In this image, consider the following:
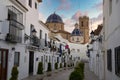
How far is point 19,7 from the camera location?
19.0m

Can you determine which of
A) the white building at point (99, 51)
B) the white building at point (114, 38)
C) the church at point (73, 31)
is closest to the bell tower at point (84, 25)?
the church at point (73, 31)

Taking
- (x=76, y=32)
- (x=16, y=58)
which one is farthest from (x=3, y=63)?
(x=76, y=32)

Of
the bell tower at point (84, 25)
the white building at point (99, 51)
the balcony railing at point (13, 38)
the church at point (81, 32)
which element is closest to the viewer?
the balcony railing at point (13, 38)

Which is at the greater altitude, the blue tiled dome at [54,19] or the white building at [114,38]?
the blue tiled dome at [54,19]

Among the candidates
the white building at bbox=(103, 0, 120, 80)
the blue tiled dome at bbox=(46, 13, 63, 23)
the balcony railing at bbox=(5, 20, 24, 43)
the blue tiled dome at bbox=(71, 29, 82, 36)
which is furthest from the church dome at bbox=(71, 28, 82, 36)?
the white building at bbox=(103, 0, 120, 80)

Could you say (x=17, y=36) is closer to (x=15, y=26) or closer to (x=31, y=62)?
(x=15, y=26)

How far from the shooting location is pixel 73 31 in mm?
93500

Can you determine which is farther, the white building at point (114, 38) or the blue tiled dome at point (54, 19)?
the blue tiled dome at point (54, 19)

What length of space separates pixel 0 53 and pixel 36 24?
37.1 ft

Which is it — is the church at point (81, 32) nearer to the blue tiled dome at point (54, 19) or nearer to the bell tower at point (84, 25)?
the bell tower at point (84, 25)

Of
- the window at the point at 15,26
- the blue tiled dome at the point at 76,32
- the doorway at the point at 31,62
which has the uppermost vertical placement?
the blue tiled dome at the point at 76,32

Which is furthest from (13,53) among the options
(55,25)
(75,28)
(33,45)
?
(75,28)

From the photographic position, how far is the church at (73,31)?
80.8 metres

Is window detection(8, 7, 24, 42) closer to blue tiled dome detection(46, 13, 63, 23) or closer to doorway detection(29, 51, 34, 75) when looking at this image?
doorway detection(29, 51, 34, 75)
